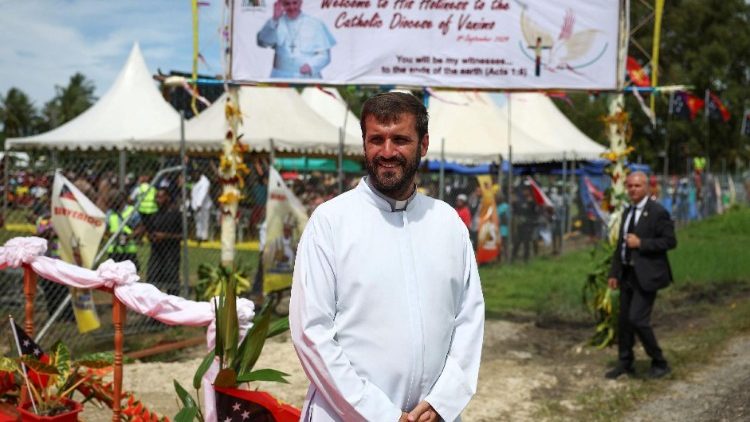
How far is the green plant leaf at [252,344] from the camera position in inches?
160

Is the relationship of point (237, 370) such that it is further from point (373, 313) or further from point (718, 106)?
point (718, 106)

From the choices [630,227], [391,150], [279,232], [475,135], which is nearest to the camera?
[391,150]

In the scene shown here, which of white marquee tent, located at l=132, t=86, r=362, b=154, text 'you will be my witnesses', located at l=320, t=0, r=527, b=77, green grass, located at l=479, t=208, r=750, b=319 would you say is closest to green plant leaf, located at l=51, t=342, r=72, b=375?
text 'you will be my witnesses', located at l=320, t=0, r=527, b=77

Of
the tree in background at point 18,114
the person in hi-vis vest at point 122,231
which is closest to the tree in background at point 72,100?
the tree in background at point 18,114

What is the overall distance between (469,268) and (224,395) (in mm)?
1491

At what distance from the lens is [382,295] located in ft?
9.54

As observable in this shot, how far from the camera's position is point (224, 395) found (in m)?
3.95

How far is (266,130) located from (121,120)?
5.19m

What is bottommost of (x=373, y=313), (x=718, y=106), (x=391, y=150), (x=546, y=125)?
(x=373, y=313)

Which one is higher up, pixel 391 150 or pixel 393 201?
pixel 391 150

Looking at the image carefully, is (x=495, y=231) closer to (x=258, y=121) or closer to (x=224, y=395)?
(x=258, y=121)

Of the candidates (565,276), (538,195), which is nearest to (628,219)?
(565,276)

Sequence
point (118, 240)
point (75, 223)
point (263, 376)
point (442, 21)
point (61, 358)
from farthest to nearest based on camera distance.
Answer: point (118, 240) → point (442, 21) → point (75, 223) → point (61, 358) → point (263, 376)

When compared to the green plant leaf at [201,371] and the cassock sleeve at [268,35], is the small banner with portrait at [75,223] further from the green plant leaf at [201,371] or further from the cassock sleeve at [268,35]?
the green plant leaf at [201,371]
